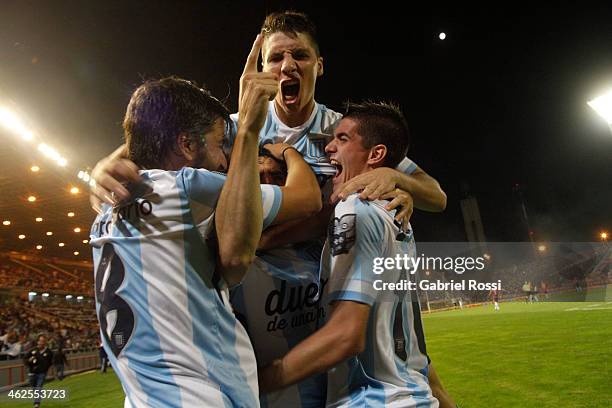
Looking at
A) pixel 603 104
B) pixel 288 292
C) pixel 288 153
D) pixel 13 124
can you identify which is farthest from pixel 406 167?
pixel 13 124

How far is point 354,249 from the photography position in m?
1.83

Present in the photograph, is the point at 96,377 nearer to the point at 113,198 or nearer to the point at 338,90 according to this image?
the point at 338,90

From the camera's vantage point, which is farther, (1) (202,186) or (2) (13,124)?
(2) (13,124)

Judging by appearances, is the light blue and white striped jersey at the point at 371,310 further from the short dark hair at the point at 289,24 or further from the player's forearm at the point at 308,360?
the short dark hair at the point at 289,24

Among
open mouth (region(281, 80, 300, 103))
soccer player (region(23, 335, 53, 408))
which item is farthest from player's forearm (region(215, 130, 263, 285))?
soccer player (region(23, 335, 53, 408))

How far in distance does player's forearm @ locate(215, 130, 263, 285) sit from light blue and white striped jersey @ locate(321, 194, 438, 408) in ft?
1.61

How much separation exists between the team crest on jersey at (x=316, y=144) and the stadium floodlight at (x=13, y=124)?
1522 cm

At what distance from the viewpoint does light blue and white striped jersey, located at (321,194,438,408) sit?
176 cm

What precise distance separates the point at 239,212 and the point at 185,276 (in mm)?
242

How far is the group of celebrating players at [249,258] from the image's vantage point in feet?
4.52

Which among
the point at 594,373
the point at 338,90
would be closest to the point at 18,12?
the point at 338,90

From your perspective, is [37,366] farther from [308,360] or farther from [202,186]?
[202,186]

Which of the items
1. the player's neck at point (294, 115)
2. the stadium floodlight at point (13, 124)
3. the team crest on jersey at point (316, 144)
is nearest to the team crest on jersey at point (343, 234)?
the team crest on jersey at point (316, 144)

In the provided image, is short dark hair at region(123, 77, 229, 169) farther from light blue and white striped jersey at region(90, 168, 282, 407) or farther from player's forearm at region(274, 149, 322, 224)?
player's forearm at region(274, 149, 322, 224)
